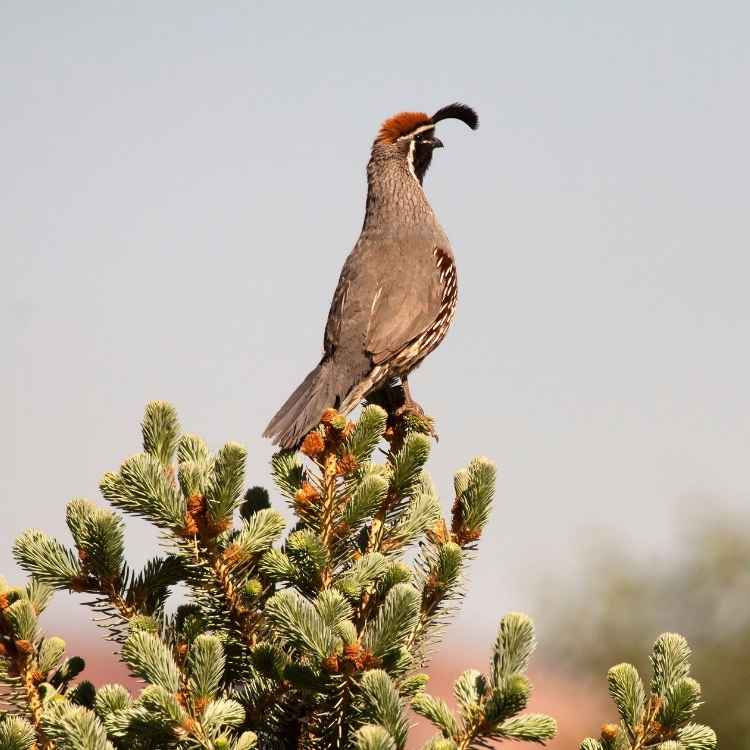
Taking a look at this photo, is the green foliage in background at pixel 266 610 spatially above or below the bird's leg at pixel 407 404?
below

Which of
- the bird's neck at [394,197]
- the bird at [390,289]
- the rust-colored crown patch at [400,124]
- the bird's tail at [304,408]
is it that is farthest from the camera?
the rust-colored crown patch at [400,124]

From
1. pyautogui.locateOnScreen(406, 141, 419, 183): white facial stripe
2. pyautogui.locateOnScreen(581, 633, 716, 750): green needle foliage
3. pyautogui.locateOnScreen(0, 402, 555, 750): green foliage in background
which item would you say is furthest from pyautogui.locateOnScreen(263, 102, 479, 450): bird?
pyautogui.locateOnScreen(581, 633, 716, 750): green needle foliage

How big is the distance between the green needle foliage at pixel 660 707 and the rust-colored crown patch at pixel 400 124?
437 centimetres

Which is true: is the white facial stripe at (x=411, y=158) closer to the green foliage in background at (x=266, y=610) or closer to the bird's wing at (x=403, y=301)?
the bird's wing at (x=403, y=301)

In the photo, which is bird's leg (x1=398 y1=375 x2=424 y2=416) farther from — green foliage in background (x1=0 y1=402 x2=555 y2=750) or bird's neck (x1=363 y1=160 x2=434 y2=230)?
green foliage in background (x1=0 y1=402 x2=555 y2=750)

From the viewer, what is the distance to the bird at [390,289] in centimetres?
518

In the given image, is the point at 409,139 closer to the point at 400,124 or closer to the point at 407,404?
the point at 400,124

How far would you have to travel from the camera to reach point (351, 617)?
294cm

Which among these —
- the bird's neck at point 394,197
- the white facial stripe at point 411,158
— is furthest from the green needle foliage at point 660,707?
the white facial stripe at point 411,158

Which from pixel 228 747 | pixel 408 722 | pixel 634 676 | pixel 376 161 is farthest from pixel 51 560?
pixel 376 161

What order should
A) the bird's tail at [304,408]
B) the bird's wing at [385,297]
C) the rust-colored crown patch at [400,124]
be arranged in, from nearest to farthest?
the bird's tail at [304,408]
the bird's wing at [385,297]
the rust-colored crown patch at [400,124]

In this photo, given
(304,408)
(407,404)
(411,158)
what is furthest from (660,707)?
(411,158)

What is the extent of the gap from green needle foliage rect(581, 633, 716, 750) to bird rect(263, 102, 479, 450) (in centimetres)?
189

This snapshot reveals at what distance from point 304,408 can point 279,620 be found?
201 cm
